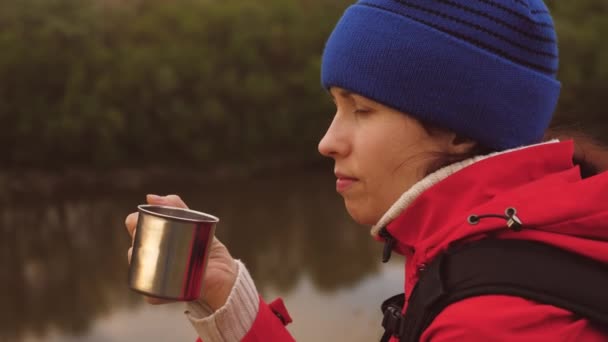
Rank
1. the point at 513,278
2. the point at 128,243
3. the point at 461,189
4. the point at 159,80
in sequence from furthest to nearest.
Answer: the point at 128,243 → the point at 159,80 → the point at 461,189 → the point at 513,278

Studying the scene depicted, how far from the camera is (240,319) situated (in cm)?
77

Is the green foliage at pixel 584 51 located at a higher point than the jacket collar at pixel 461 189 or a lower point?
lower

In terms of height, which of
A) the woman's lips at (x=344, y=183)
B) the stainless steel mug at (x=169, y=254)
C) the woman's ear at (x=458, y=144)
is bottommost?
the stainless steel mug at (x=169, y=254)

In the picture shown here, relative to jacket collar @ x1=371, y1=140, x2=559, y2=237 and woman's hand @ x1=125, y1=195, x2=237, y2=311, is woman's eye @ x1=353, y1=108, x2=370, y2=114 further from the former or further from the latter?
woman's hand @ x1=125, y1=195, x2=237, y2=311

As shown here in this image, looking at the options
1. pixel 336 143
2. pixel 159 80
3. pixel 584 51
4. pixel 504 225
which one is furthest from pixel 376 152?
pixel 584 51

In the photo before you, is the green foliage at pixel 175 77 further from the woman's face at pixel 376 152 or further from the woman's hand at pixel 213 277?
the woman's face at pixel 376 152

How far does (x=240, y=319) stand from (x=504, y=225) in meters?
0.32

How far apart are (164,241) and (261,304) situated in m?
0.18

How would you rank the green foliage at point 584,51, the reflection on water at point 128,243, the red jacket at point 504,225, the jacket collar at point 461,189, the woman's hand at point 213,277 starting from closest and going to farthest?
the red jacket at point 504,225 < the jacket collar at point 461,189 < the woman's hand at point 213,277 < the reflection on water at point 128,243 < the green foliage at point 584,51

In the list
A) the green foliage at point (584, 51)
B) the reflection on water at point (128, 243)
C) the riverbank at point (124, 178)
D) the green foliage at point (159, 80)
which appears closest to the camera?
the reflection on water at point (128, 243)

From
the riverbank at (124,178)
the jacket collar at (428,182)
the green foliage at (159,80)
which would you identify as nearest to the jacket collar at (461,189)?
the jacket collar at (428,182)

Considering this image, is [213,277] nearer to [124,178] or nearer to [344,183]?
[344,183]

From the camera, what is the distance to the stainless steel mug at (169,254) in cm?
66

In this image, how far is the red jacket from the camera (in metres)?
0.50
